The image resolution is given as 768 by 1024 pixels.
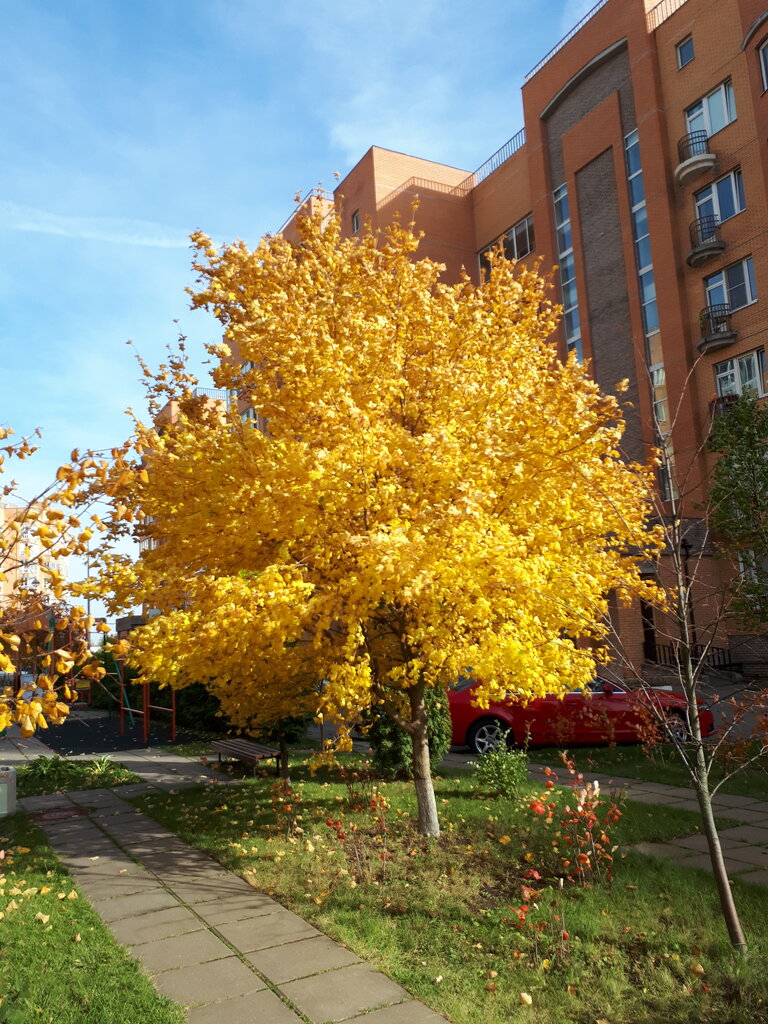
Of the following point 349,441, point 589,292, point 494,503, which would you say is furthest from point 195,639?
point 589,292

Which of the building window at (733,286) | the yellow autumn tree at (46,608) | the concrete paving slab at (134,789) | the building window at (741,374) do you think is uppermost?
the building window at (733,286)

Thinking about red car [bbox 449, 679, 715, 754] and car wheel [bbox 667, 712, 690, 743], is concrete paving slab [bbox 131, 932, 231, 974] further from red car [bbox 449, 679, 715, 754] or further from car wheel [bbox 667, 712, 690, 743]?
red car [bbox 449, 679, 715, 754]

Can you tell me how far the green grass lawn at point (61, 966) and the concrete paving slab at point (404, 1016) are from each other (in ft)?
3.46

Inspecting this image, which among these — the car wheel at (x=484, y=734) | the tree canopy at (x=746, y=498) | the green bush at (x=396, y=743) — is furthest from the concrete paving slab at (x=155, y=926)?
the tree canopy at (x=746, y=498)

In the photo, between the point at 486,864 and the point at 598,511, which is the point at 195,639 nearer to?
the point at 486,864

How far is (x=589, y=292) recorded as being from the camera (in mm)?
29859

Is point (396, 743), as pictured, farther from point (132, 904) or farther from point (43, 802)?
point (43, 802)

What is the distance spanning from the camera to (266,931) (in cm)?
540

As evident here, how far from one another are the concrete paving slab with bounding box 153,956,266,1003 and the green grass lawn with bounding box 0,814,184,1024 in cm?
12

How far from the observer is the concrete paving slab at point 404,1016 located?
405 centimetres

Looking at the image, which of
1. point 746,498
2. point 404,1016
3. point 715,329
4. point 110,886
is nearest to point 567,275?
point 715,329

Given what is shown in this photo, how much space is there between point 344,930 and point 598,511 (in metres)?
4.38

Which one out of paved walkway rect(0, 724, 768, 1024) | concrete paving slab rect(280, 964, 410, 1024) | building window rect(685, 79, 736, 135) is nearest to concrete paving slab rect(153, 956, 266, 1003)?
paved walkway rect(0, 724, 768, 1024)

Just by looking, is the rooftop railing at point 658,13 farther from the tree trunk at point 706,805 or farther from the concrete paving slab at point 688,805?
the tree trunk at point 706,805
